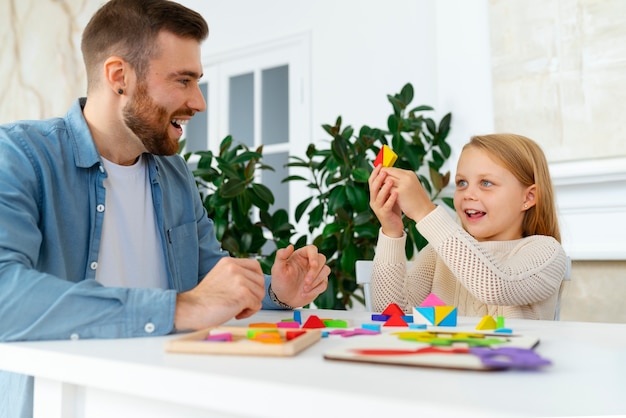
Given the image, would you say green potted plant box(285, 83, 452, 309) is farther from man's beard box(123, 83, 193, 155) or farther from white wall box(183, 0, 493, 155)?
man's beard box(123, 83, 193, 155)

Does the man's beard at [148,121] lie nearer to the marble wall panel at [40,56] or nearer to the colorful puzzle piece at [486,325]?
the colorful puzzle piece at [486,325]

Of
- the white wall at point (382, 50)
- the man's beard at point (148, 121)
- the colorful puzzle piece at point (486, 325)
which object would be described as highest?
the white wall at point (382, 50)

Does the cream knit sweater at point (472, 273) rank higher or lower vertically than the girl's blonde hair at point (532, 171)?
lower

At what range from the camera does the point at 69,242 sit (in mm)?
1320

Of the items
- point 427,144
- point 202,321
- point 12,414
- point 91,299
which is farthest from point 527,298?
point 427,144

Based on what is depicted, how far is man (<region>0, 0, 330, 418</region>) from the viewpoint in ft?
3.03

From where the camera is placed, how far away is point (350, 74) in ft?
12.1

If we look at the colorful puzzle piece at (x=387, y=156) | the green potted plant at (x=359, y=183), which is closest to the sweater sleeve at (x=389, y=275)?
the colorful puzzle piece at (x=387, y=156)

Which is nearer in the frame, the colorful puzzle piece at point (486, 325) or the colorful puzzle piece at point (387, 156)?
the colorful puzzle piece at point (486, 325)

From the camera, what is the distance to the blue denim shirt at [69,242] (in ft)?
2.98

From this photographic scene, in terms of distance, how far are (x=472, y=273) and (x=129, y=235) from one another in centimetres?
80

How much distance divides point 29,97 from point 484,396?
552 cm

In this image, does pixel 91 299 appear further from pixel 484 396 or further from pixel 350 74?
pixel 350 74

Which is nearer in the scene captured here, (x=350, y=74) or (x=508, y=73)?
(x=508, y=73)
